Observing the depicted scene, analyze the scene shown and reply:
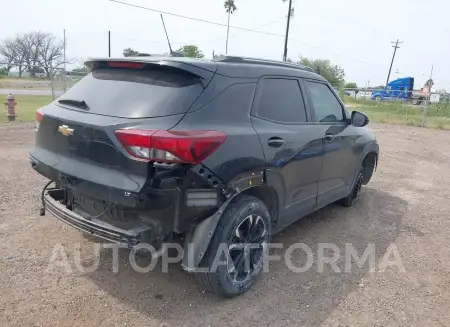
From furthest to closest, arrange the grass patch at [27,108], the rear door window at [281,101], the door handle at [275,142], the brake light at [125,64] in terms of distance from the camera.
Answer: the grass patch at [27,108] < the rear door window at [281,101] < the door handle at [275,142] < the brake light at [125,64]

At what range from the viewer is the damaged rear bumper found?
2533 mm

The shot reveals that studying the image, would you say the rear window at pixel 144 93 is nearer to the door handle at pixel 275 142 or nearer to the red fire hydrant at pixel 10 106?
the door handle at pixel 275 142

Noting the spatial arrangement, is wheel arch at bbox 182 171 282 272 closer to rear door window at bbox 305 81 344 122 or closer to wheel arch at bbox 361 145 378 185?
rear door window at bbox 305 81 344 122

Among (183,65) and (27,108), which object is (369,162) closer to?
(183,65)

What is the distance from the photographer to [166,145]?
239 cm

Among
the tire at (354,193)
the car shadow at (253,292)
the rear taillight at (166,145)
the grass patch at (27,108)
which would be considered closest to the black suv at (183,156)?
the rear taillight at (166,145)

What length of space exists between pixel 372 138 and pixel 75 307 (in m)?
4.17

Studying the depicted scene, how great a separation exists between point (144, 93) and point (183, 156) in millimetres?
658

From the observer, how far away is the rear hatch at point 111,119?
2531 millimetres

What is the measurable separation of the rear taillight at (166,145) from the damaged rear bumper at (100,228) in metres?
0.52

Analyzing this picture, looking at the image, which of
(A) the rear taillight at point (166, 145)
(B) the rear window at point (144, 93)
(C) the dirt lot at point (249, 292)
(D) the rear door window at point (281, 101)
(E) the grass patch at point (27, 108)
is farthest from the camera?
(E) the grass patch at point (27, 108)

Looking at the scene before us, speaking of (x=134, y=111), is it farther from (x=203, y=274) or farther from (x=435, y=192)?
(x=435, y=192)

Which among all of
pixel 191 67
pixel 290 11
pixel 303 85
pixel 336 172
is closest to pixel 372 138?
pixel 336 172

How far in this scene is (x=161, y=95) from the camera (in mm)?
2691
